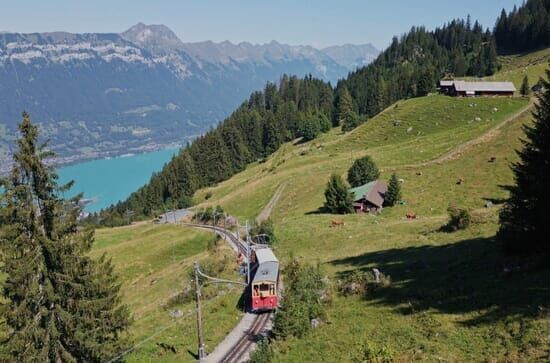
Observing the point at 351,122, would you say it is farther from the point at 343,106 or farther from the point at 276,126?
the point at 276,126

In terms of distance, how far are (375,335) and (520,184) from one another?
43.9ft

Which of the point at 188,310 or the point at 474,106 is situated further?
the point at 474,106

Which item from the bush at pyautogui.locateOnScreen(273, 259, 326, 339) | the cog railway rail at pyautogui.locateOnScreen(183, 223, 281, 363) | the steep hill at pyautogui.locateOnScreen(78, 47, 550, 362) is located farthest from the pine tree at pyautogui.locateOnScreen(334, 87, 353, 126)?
the bush at pyautogui.locateOnScreen(273, 259, 326, 339)

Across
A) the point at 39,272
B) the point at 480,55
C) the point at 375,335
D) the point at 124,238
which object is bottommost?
the point at 124,238

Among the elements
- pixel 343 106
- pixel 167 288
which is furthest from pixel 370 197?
pixel 343 106

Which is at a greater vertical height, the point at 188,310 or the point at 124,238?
the point at 188,310

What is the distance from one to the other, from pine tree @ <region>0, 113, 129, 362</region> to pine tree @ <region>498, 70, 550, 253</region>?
25.7 meters

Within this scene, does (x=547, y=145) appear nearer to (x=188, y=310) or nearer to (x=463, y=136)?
(x=188, y=310)

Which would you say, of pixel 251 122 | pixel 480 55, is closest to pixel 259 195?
pixel 251 122

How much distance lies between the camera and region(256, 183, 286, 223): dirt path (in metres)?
82.0

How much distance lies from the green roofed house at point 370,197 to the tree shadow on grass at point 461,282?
25.2 meters

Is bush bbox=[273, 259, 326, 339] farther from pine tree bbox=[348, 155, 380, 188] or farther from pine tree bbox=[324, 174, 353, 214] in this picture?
pine tree bbox=[348, 155, 380, 188]

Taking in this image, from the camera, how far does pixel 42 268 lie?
78.5ft

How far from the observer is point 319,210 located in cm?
7412
